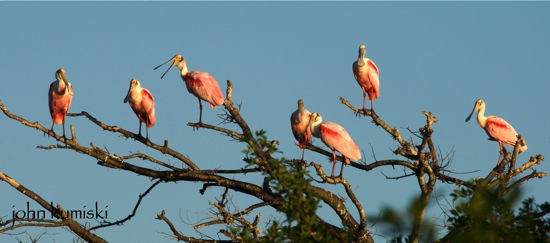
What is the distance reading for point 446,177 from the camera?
14562mm

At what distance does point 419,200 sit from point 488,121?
14.3 m

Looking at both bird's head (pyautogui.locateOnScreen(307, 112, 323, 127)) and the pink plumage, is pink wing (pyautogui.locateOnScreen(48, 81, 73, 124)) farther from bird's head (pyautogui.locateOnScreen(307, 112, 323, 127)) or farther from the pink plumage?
bird's head (pyautogui.locateOnScreen(307, 112, 323, 127))

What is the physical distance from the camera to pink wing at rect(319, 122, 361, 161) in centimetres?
1608

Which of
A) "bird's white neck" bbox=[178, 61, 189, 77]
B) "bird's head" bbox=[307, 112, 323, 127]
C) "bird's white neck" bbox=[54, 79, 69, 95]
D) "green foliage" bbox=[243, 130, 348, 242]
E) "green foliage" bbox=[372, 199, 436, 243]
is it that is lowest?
"green foliage" bbox=[372, 199, 436, 243]

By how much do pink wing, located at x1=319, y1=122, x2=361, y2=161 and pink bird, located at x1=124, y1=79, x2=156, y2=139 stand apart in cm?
281

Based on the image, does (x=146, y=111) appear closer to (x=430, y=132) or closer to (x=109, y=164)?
(x=109, y=164)

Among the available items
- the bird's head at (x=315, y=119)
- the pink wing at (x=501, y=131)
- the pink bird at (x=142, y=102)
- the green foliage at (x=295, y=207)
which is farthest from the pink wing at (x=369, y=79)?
the green foliage at (x=295, y=207)

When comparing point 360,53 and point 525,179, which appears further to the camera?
point 360,53

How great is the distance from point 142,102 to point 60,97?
129 cm

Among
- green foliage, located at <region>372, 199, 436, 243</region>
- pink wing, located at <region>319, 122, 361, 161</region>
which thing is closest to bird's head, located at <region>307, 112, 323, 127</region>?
pink wing, located at <region>319, 122, 361, 161</region>

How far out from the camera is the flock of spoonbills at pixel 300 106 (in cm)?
1633

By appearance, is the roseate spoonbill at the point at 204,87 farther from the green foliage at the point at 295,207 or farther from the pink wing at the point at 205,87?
the green foliage at the point at 295,207

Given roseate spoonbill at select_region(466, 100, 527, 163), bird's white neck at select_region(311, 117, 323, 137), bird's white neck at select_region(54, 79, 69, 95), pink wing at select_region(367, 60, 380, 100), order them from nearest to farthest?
1. bird's white neck at select_region(311, 117, 323, 137)
2. bird's white neck at select_region(54, 79, 69, 95)
3. pink wing at select_region(367, 60, 380, 100)
4. roseate spoonbill at select_region(466, 100, 527, 163)

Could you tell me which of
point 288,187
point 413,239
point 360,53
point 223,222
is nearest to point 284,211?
point 288,187
